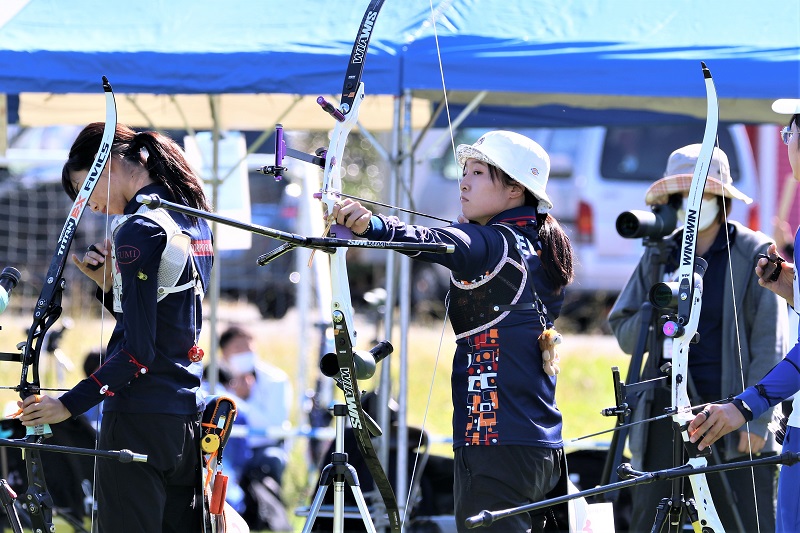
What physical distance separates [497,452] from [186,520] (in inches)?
40.5

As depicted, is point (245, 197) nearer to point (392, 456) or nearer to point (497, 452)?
point (392, 456)

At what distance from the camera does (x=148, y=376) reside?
126 inches

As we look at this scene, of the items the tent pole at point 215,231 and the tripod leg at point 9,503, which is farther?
the tent pole at point 215,231

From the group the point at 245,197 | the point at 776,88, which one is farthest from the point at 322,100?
the point at 245,197

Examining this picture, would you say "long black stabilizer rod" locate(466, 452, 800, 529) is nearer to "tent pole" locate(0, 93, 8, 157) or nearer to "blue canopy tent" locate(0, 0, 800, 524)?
"blue canopy tent" locate(0, 0, 800, 524)

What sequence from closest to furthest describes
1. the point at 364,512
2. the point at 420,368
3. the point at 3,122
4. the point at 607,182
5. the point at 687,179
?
1. the point at 364,512
2. the point at 687,179
3. the point at 3,122
4. the point at 420,368
5. the point at 607,182

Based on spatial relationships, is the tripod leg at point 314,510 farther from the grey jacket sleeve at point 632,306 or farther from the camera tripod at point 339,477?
the grey jacket sleeve at point 632,306

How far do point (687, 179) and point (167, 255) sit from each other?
191 centimetres

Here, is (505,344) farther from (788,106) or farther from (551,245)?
(788,106)

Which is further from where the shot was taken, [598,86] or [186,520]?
[598,86]

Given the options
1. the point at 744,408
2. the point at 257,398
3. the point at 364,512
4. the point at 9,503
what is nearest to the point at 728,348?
the point at 744,408

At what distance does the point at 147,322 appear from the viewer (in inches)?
121

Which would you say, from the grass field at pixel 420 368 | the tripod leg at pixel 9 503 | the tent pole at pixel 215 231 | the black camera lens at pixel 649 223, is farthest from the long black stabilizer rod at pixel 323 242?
the grass field at pixel 420 368

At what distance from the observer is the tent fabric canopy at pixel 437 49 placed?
4117 millimetres
